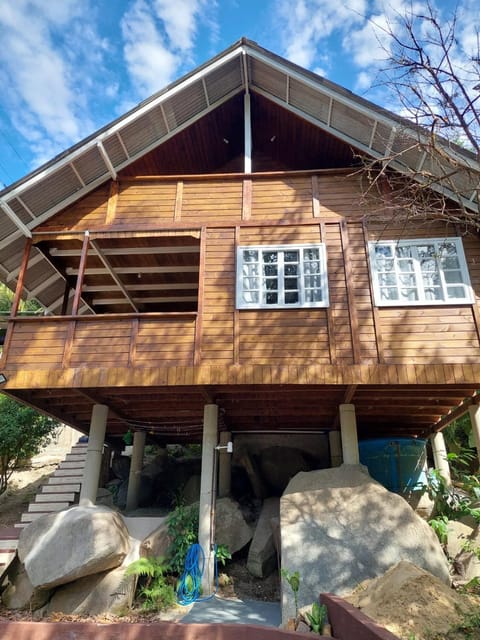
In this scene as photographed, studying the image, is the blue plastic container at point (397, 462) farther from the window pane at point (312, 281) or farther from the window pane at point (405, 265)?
the window pane at point (312, 281)

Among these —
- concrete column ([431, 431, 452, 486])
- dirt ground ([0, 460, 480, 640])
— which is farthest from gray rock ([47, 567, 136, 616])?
concrete column ([431, 431, 452, 486])

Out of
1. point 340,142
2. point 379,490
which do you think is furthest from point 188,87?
point 379,490

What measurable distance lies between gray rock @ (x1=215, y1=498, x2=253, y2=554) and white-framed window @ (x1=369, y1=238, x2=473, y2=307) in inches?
214

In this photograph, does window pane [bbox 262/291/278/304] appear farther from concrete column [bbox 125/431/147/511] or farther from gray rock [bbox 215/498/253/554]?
concrete column [bbox 125/431/147/511]

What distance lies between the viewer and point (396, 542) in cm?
690

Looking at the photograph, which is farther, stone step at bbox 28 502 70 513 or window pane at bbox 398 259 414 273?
stone step at bbox 28 502 70 513

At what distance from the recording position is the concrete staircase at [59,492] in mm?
10839

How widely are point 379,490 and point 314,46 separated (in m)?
7.50

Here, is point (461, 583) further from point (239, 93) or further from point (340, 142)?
point (239, 93)

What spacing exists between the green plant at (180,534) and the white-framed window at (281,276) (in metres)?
4.37

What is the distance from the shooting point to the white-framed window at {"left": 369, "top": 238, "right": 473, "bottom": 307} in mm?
8812

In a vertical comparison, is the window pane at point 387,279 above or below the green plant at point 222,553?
above

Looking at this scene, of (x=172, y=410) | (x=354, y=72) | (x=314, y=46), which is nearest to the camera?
(x=314, y=46)

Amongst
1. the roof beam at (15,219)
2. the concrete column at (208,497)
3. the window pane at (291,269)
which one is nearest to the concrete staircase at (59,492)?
the concrete column at (208,497)
